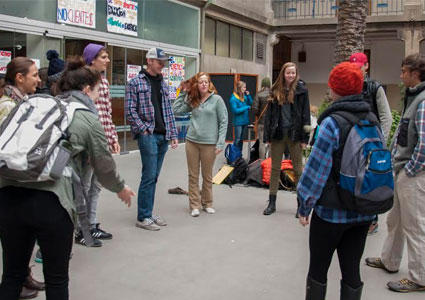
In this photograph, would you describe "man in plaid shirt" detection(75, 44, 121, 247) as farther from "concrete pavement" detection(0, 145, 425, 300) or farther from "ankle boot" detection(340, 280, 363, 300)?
"ankle boot" detection(340, 280, 363, 300)

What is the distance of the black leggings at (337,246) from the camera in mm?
3230

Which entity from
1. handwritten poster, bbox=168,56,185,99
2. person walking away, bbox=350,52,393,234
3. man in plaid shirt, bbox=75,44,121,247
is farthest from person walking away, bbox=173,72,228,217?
handwritten poster, bbox=168,56,185,99

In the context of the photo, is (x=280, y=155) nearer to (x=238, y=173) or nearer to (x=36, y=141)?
(x=238, y=173)

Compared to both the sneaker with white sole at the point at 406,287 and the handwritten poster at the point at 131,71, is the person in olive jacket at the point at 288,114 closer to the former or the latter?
the sneaker with white sole at the point at 406,287

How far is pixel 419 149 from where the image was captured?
396 centimetres

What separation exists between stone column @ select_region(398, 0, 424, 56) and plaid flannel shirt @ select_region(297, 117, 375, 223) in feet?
56.8

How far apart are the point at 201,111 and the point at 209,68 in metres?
9.65

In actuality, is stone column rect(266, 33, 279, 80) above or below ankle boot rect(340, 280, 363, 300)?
above

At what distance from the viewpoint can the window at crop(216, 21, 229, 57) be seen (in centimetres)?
1700

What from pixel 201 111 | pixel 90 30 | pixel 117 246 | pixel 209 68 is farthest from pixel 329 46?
pixel 117 246

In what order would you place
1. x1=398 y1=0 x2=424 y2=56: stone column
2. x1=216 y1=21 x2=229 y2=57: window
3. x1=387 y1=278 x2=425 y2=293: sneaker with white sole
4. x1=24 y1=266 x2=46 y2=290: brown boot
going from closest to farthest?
x1=24 y1=266 x2=46 y2=290: brown boot → x1=387 y1=278 x2=425 y2=293: sneaker with white sole → x1=216 y1=21 x2=229 y2=57: window → x1=398 y1=0 x2=424 y2=56: stone column

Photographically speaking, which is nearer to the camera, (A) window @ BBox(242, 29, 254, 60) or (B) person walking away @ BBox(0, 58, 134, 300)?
(B) person walking away @ BBox(0, 58, 134, 300)

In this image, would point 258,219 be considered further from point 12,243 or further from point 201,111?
point 12,243

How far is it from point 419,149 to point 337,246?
3.85ft
